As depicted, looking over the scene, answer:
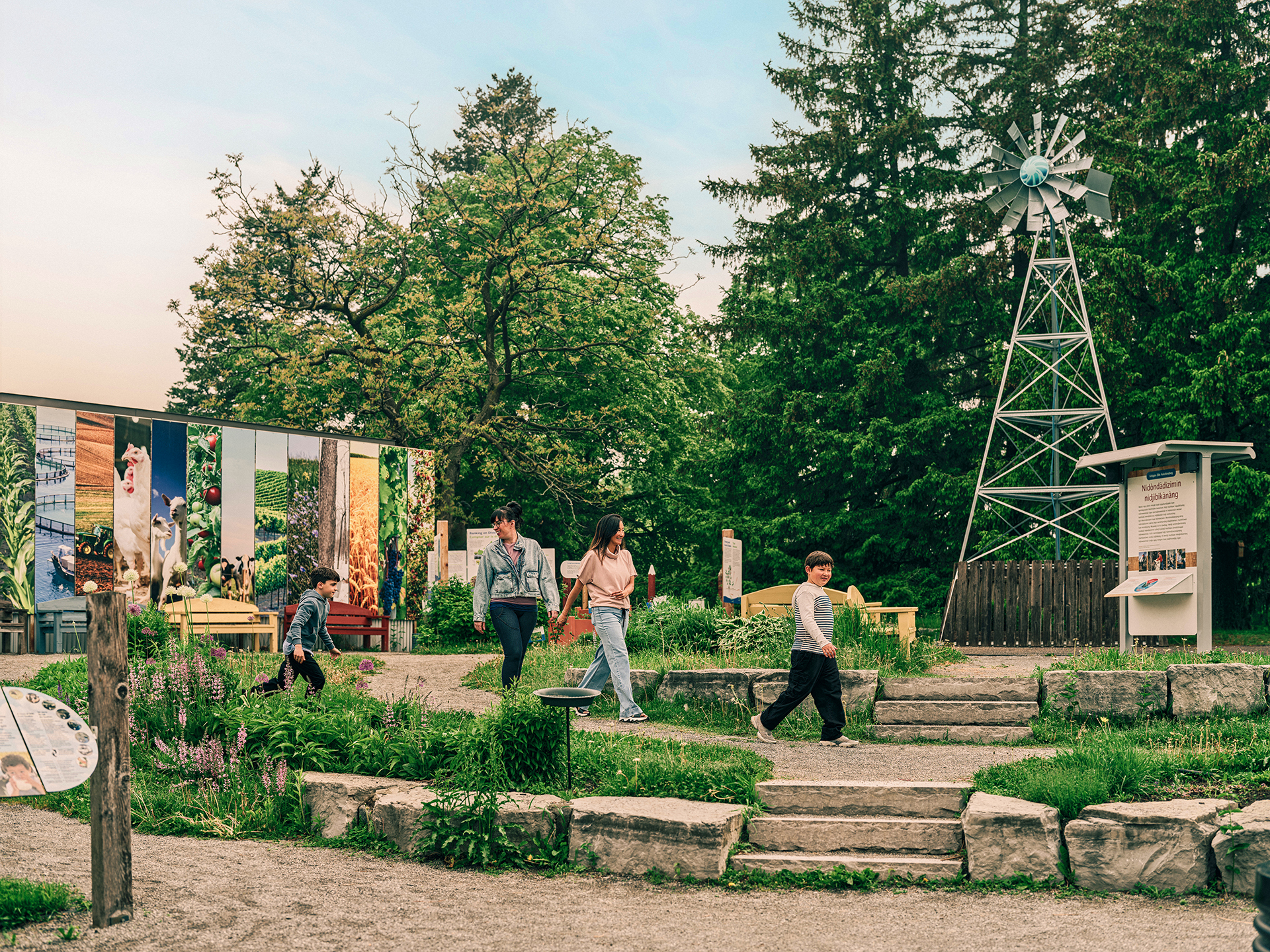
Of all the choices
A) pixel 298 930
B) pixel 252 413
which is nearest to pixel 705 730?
pixel 298 930

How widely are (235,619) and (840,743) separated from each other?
11.4 metres

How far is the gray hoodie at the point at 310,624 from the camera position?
28.8 feet

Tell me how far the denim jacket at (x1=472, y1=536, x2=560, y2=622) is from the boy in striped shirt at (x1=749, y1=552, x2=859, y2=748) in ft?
7.56

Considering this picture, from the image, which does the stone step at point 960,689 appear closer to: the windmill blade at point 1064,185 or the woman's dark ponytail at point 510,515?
the woman's dark ponytail at point 510,515

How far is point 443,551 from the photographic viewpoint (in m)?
22.3

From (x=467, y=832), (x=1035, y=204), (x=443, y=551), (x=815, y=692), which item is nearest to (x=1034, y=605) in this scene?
(x=815, y=692)

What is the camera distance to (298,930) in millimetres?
4961

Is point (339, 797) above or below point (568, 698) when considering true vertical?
below

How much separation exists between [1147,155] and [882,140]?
23.7ft

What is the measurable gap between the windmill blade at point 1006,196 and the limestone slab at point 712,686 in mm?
12216

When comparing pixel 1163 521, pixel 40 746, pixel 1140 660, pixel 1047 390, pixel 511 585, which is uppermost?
pixel 1047 390

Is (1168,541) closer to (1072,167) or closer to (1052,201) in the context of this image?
(1052,201)

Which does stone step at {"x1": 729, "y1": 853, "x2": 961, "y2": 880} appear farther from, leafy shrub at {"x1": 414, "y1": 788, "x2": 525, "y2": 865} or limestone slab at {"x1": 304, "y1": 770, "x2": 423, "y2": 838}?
limestone slab at {"x1": 304, "y1": 770, "x2": 423, "y2": 838}

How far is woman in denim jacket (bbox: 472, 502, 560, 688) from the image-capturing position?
32.7 feet
